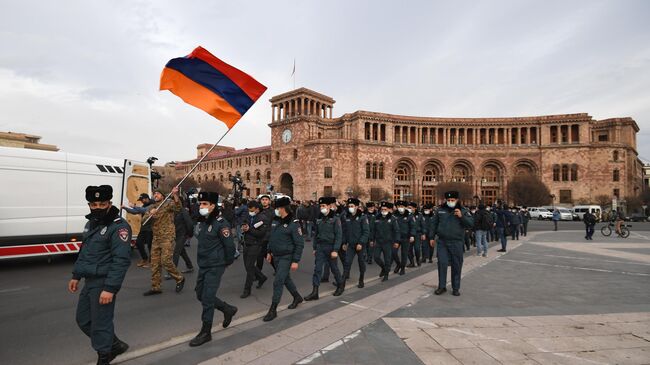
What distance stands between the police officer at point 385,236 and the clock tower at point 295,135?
39.5 meters

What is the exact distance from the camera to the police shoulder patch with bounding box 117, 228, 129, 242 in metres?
3.61

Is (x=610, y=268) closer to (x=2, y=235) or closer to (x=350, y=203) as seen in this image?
(x=350, y=203)

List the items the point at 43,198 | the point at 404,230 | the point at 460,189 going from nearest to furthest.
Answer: the point at 43,198
the point at 404,230
the point at 460,189

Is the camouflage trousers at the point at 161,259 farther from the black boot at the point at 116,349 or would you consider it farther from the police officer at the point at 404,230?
the police officer at the point at 404,230

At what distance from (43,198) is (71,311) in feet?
16.2

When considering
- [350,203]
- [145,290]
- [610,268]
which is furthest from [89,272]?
[610,268]

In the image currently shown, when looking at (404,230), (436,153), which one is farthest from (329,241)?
(436,153)

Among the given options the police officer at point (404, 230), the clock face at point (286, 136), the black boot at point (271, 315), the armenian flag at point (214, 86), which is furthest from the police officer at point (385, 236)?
the clock face at point (286, 136)

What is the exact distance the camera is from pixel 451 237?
690cm

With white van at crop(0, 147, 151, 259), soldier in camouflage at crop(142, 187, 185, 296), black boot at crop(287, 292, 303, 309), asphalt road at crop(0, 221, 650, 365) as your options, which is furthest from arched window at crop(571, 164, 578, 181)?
white van at crop(0, 147, 151, 259)

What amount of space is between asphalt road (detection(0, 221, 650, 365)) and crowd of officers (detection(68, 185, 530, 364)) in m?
0.45

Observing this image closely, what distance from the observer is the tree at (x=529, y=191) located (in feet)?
147

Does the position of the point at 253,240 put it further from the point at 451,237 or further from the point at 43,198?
the point at 43,198

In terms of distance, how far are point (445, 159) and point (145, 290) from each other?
5124cm
